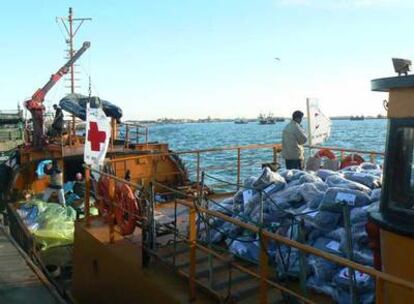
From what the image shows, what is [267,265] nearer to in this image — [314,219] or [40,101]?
[314,219]

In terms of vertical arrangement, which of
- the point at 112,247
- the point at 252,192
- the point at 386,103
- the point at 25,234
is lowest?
the point at 25,234

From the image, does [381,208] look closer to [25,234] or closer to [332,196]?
[332,196]

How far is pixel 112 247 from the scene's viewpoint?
7.47 meters

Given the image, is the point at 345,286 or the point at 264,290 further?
the point at 345,286

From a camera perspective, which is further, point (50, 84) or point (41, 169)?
point (50, 84)

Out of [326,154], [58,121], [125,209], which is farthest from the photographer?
[58,121]

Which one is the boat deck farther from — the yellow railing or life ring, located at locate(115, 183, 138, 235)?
A: life ring, located at locate(115, 183, 138, 235)

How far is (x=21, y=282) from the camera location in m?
8.23

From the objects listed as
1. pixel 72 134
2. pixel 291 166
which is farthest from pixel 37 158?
pixel 291 166

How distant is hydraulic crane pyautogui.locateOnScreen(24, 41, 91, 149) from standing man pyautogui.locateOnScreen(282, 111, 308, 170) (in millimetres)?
9588

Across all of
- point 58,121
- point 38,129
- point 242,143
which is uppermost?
point 58,121

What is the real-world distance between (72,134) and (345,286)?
16.0 meters

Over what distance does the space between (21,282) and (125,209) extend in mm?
2303

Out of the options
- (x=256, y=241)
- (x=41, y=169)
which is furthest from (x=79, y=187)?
(x=256, y=241)
